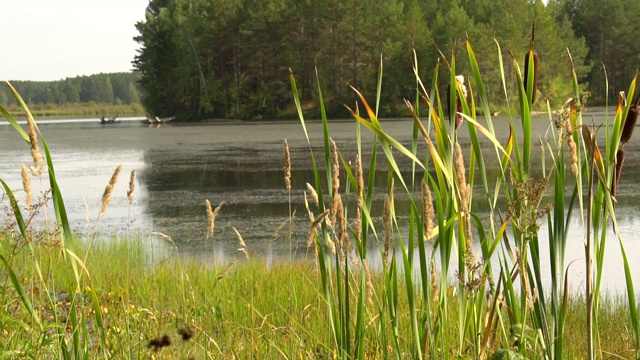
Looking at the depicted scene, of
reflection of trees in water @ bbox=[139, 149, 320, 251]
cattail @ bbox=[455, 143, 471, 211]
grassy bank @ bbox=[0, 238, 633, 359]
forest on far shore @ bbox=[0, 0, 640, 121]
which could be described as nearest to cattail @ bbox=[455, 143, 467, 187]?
cattail @ bbox=[455, 143, 471, 211]

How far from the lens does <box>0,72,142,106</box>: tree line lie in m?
149

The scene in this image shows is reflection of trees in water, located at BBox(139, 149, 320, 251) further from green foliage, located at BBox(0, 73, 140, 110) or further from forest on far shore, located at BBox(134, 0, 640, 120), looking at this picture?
green foliage, located at BBox(0, 73, 140, 110)

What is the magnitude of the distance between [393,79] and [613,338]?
43.3 metres

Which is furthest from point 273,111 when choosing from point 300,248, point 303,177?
point 300,248

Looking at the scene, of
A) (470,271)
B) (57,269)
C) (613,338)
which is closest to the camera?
(470,271)

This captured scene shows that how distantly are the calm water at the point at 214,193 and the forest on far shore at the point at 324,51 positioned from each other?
71.8 ft

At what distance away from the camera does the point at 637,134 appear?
25141 millimetres

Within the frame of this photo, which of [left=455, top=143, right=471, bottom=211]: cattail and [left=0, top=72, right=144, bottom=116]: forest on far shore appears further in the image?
[left=0, top=72, right=144, bottom=116]: forest on far shore

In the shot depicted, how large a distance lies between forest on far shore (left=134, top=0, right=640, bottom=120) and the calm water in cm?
2187

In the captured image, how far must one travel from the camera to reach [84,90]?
15438cm

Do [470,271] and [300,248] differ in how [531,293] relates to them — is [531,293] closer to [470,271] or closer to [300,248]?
[470,271]

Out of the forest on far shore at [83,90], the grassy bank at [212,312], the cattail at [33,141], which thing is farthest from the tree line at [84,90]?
the cattail at [33,141]

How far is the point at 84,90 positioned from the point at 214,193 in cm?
14739

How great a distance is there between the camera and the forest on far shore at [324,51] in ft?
156
